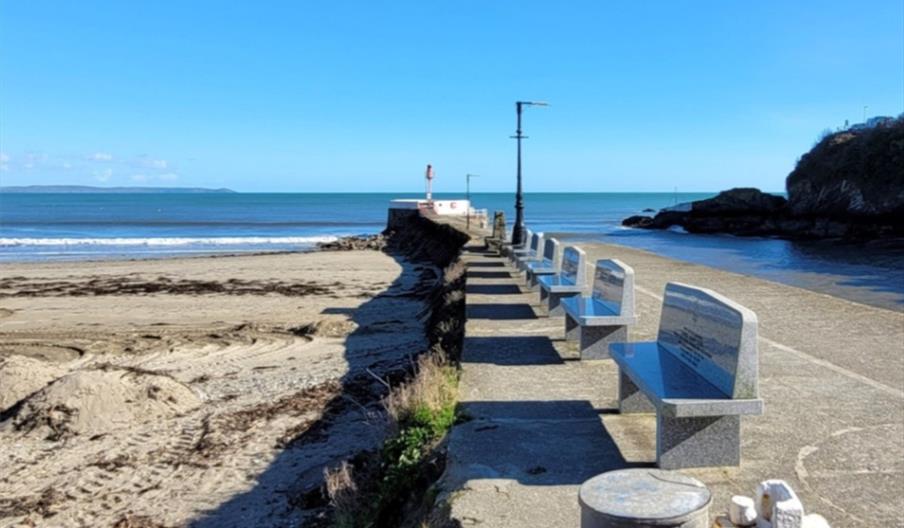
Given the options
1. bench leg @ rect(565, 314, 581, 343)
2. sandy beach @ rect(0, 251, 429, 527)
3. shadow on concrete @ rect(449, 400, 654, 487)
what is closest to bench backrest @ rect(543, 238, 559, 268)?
sandy beach @ rect(0, 251, 429, 527)

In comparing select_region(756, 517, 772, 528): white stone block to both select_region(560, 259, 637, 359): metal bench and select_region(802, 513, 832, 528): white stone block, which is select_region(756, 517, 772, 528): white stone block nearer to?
select_region(802, 513, 832, 528): white stone block

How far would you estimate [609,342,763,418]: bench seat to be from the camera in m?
4.05

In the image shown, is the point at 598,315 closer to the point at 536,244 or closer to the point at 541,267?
the point at 541,267

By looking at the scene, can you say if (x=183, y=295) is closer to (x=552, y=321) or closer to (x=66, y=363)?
(x=66, y=363)

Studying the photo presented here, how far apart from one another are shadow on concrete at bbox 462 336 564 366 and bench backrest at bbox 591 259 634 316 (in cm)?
74

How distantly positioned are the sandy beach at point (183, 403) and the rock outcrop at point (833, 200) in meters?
30.6

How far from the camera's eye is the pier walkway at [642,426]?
4074 mm

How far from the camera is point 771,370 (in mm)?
6902

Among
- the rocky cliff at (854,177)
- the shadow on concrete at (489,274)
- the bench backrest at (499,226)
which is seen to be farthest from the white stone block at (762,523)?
the rocky cliff at (854,177)

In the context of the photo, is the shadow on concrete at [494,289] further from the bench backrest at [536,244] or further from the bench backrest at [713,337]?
the bench backrest at [713,337]

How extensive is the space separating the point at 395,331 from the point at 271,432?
561 cm

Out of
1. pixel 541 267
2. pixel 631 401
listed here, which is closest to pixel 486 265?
pixel 541 267

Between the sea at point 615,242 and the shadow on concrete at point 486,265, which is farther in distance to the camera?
the sea at point 615,242

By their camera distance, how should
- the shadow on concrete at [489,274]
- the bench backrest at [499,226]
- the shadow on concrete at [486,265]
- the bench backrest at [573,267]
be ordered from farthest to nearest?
1. the bench backrest at [499,226]
2. the shadow on concrete at [486,265]
3. the shadow on concrete at [489,274]
4. the bench backrest at [573,267]
